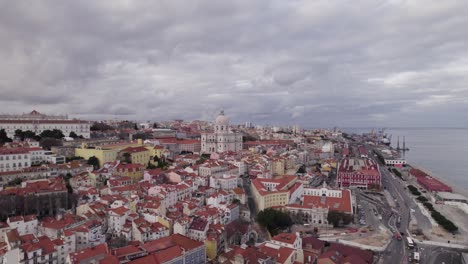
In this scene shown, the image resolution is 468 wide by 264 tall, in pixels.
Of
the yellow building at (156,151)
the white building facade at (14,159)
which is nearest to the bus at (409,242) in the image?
the yellow building at (156,151)

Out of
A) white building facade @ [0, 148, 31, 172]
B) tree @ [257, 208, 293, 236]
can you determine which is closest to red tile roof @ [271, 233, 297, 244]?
tree @ [257, 208, 293, 236]

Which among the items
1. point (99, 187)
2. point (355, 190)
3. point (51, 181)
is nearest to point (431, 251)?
point (355, 190)

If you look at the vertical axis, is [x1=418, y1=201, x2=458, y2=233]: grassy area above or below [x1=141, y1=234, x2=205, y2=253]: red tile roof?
below

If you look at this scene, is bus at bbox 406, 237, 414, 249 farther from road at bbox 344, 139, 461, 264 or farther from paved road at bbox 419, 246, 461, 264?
paved road at bbox 419, 246, 461, 264

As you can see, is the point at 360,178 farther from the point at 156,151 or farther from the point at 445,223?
the point at 156,151

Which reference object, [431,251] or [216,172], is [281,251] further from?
[216,172]
